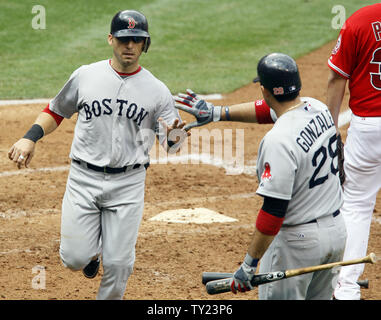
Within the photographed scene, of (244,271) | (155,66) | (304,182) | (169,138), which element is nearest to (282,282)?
(244,271)

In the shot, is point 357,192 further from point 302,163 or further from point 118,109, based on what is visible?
point 118,109

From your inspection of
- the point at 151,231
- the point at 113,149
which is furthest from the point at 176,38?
the point at 113,149

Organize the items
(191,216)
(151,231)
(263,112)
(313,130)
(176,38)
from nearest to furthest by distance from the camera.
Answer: (313,130)
(263,112)
(151,231)
(191,216)
(176,38)

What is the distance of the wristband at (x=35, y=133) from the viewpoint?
4.86 m

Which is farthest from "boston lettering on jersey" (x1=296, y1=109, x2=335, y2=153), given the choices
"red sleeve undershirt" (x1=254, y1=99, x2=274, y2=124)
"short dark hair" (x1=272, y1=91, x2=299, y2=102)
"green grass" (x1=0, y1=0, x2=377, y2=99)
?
"green grass" (x1=0, y1=0, x2=377, y2=99)

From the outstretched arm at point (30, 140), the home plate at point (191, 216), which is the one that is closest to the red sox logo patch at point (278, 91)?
the outstretched arm at point (30, 140)

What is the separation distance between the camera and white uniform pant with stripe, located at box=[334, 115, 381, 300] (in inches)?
202

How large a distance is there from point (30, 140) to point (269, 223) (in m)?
1.97

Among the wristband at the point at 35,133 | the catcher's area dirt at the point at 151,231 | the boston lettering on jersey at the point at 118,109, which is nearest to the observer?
the boston lettering on jersey at the point at 118,109

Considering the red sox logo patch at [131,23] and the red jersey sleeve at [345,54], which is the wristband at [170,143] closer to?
the red sox logo patch at [131,23]

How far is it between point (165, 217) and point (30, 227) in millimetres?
1374

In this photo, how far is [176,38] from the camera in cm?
1546

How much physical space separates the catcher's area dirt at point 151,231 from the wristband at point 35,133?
1.28 meters

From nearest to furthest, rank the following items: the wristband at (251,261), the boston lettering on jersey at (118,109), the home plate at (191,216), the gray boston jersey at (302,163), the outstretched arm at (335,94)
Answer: the gray boston jersey at (302,163)
the wristband at (251,261)
the boston lettering on jersey at (118,109)
the outstretched arm at (335,94)
the home plate at (191,216)
